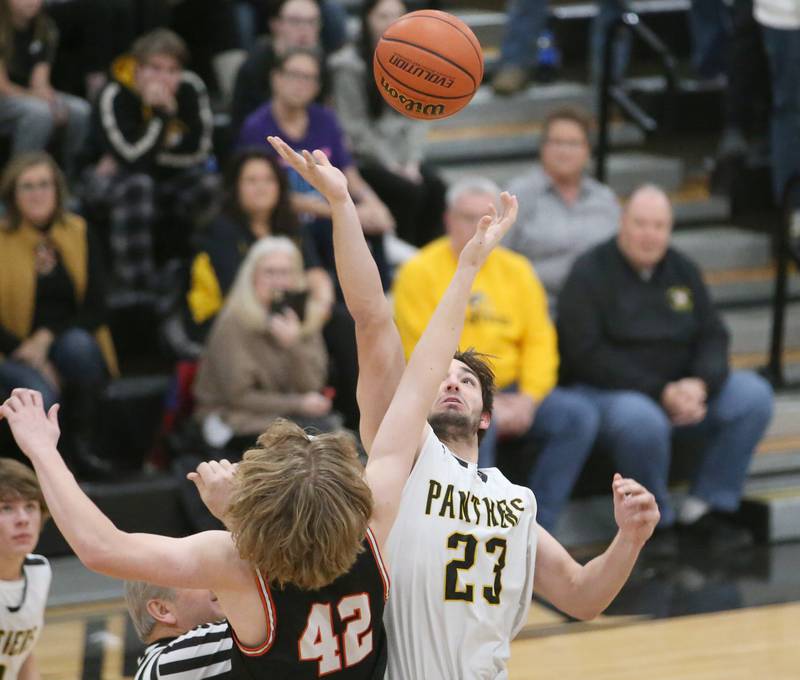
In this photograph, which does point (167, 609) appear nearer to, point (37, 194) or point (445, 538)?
point (445, 538)

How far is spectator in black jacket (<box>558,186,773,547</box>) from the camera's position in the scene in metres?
6.73

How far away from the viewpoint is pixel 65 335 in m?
6.37

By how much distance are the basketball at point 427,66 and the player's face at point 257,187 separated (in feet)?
7.28

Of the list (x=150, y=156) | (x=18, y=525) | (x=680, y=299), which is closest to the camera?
(x=18, y=525)

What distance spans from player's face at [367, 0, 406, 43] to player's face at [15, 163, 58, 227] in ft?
6.96

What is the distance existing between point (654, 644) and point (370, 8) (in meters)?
3.69

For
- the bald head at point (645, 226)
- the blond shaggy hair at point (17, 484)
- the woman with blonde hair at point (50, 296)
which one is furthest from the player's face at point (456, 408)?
the bald head at point (645, 226)

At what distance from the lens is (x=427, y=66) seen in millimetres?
4402

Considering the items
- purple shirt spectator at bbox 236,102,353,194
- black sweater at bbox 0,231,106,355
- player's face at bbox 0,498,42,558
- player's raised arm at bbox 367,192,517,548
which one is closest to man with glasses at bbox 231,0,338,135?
purple shirt spectator at bbox 236,102,353,194

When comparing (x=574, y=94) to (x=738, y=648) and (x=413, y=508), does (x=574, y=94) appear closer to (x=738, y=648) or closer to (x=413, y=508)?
(x=738, y=648)

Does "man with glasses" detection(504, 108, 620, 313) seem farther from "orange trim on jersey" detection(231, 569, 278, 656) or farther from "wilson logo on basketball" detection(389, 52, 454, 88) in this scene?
"orange trim on jersey" detection(231, 569, 278, 656)

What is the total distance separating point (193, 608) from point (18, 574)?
31.2 inches

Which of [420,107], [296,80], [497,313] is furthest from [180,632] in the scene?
[296,80]

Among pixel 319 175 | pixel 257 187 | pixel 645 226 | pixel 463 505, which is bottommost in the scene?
pixel 463 505
